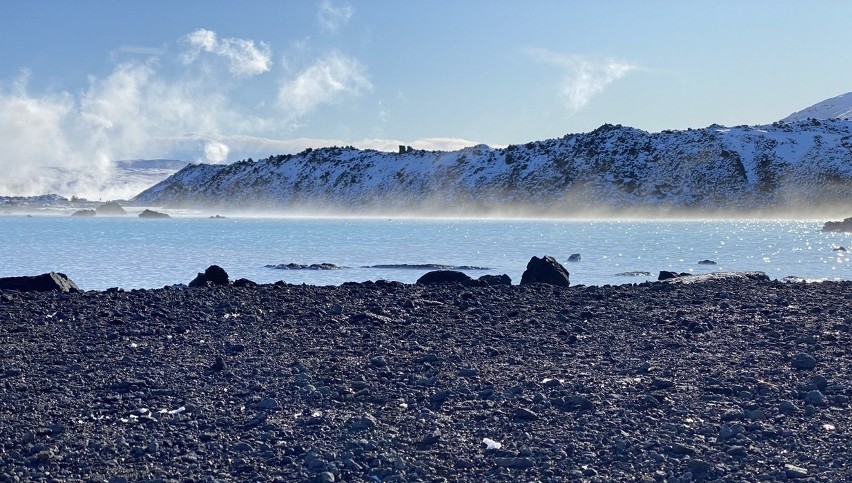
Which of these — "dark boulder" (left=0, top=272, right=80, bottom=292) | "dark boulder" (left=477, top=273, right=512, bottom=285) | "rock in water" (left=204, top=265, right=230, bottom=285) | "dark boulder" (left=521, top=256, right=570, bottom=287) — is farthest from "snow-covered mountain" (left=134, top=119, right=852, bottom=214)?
"dark boulder" (left=0, top=272, right=80, bottom=292)

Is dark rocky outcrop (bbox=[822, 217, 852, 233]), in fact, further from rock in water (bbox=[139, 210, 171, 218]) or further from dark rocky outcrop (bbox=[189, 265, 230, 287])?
rock in water (bbox=[139, 210, 171, 218])

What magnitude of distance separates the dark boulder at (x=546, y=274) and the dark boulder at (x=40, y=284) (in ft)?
38.7

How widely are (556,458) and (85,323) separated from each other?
35.7 ft

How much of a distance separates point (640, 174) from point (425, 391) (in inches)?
6140

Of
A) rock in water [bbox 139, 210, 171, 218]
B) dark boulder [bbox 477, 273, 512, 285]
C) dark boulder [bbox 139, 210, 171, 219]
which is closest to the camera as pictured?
dark boulder [bbox 477, 273, 512, 285]

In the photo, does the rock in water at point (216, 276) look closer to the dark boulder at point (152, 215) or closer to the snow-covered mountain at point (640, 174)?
the snow-covered mountain at point (640, 174)

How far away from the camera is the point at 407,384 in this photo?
501 inches

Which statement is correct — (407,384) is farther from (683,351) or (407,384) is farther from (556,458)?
(683,351)

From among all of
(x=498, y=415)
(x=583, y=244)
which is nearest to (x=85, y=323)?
(x=498, y=415)

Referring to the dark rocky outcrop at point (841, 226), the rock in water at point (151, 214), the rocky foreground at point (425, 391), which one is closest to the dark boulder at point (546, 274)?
the rocky foreground at point (425, 391)

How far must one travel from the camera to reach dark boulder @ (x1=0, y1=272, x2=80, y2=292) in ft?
78.2

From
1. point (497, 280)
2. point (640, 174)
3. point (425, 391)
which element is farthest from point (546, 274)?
point (640, 174)

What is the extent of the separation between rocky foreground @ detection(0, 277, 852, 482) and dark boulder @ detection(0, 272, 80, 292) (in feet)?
13.5

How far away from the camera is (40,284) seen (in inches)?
939
